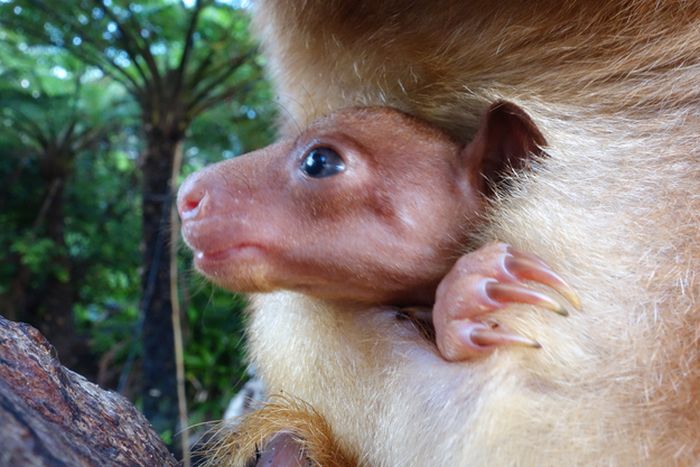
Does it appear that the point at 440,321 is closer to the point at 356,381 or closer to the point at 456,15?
the point at 356,381

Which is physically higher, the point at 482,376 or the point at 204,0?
the point at 204,0

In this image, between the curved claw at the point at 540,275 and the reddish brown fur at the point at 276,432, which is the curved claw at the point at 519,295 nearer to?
the curved claw at the point at 540,275

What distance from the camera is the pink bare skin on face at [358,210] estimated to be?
1.26m

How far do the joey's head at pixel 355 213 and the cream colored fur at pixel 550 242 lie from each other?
0.08 meters

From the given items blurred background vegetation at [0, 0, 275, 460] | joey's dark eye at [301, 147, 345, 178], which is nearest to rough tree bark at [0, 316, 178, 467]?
joey's dark eye at [301, 147, 345, 178]

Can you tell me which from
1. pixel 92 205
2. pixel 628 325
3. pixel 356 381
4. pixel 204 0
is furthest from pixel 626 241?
pixel 92 205

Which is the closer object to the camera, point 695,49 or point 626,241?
point 626,241

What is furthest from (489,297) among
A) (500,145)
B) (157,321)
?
(157,321)

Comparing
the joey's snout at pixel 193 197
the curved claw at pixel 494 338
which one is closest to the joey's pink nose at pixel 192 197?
the joey's snout at pixel 193 197

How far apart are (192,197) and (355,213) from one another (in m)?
0.30

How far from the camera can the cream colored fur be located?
979 mm

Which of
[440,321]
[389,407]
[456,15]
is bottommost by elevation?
[389,407]

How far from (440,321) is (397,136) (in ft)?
1.34

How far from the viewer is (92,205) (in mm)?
6586
